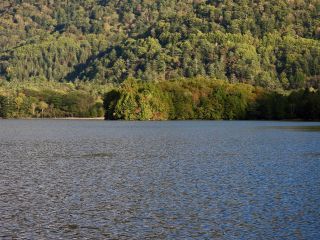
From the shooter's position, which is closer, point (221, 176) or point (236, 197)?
point (236, 197)

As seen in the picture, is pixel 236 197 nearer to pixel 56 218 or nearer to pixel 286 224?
pixel 286 224

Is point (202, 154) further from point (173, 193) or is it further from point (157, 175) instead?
point (173, 193)

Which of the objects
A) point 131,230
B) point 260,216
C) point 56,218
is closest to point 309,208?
point 260,216

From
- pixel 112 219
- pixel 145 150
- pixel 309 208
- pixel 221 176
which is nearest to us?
pixel 112 219

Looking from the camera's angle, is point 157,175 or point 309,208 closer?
point 309,208

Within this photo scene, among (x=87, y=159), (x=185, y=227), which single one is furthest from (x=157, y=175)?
(x=185, y=227)

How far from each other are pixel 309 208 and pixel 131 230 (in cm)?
1218

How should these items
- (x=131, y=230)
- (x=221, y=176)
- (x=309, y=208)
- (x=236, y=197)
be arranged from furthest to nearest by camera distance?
(x=221, y=176) → (x=236, y=197) → (x=309, y=208) → (x=131, y=230)

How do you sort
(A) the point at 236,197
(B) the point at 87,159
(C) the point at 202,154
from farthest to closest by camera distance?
(C) the point at 202,154 → (B) the point at 87,159 → (A) the point at 236,197

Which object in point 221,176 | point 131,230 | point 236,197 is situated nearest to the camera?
point 131,230

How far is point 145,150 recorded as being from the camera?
81188 millimetres

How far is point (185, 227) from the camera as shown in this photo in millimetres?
31750

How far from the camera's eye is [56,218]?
33875mm

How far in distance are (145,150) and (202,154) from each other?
9.68 metres
